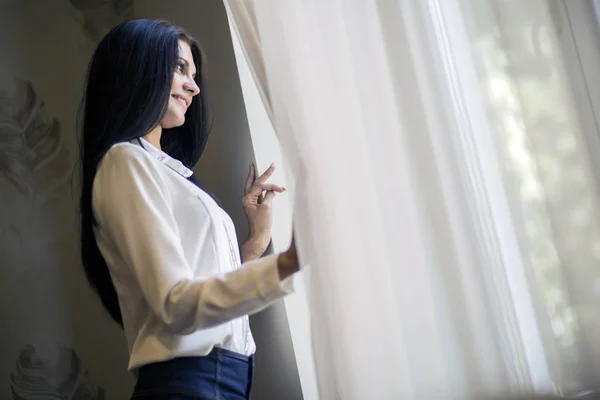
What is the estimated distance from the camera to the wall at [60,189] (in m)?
1.27

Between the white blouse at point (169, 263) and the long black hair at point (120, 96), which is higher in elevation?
the long black hair at point (120, 96)

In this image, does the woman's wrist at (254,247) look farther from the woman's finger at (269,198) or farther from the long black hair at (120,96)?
the long black hair at (120,96)

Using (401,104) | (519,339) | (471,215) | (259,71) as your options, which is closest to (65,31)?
(259,71)

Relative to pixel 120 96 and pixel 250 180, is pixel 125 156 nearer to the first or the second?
pixel 120 96

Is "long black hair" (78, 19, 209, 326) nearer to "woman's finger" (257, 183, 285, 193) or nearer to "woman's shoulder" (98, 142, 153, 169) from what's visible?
"woman's shoulder" (98, 142, 153, 169)

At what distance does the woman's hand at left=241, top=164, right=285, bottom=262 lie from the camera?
1162mm

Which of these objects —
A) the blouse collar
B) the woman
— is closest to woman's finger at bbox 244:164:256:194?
the woman

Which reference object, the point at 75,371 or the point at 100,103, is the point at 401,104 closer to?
the point at 100,103

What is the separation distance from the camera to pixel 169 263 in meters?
0.78

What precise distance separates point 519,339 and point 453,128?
0.33m

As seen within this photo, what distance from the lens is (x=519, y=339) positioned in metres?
0.84

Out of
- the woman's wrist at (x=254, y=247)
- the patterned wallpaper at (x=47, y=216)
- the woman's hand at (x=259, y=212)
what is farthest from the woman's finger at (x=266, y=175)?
the patterned wallpaper at (x=47, y=216)

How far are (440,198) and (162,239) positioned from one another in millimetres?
418

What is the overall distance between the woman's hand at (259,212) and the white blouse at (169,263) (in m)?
0.13
